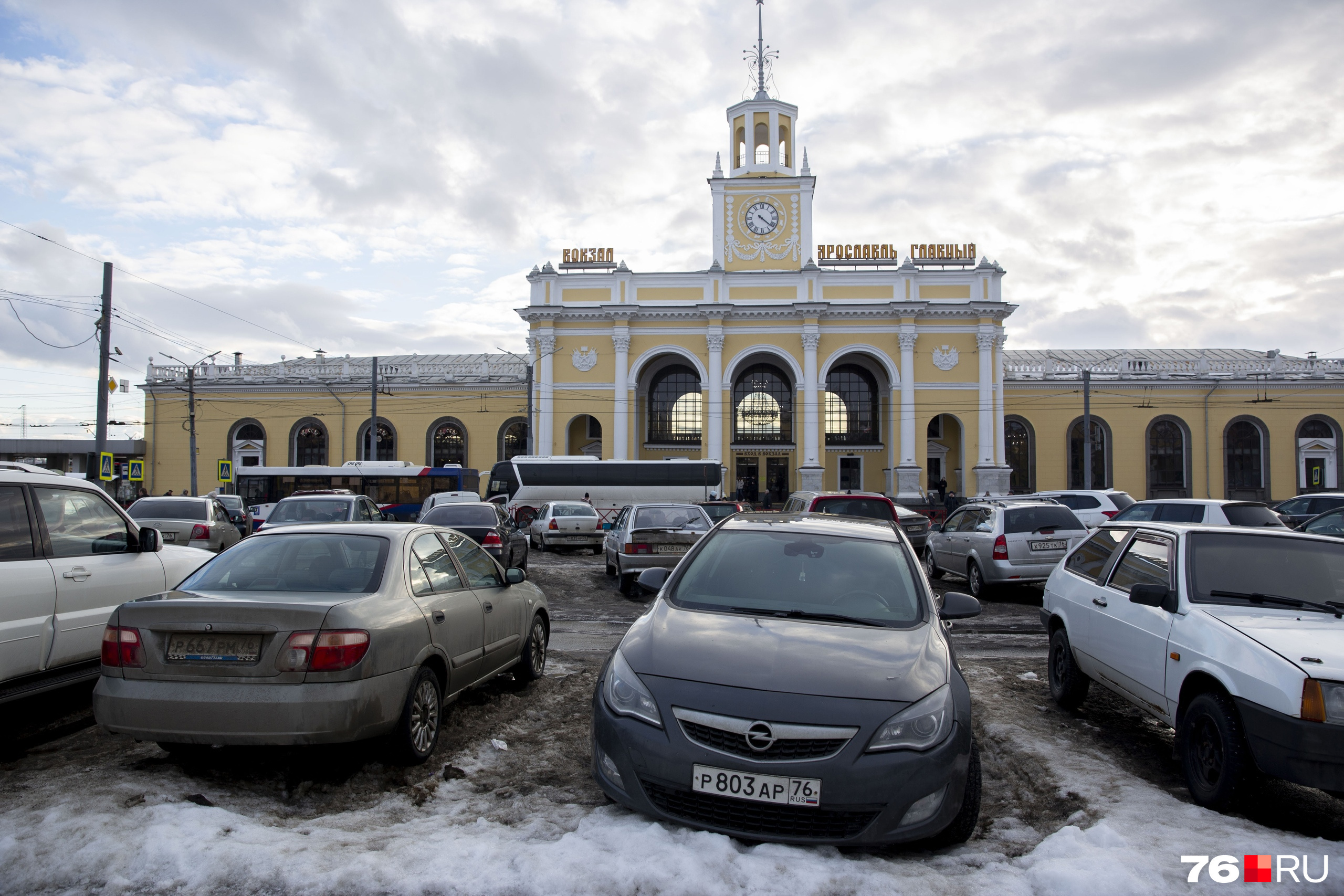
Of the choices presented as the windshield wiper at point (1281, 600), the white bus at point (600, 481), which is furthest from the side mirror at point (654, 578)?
the white bus at point (600, 481)

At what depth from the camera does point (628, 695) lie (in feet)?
11.7

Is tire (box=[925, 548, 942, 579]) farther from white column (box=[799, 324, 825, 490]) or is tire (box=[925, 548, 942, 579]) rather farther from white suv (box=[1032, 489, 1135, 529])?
white column (box=[799, 324, 825, 490])

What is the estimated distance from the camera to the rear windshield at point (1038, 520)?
466 inches

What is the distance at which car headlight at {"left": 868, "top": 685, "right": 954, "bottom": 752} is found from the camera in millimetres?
3281

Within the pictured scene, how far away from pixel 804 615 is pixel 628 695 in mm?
1117

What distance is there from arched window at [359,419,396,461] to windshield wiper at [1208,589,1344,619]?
138 ft

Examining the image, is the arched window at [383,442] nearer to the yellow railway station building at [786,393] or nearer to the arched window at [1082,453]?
the yellow railway station building at [786,393]

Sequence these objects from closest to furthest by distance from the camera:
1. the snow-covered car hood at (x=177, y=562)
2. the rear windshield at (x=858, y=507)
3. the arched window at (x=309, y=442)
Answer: the snow-covered car hood at (x=177, y=562)
the rear windshield at (x=858, y=507)
the arched window at (x=309, y=442)

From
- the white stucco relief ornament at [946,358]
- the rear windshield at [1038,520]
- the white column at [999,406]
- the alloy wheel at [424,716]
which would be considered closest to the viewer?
the alloy wheel at [424,716]

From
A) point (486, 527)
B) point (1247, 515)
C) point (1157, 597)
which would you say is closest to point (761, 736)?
point (1157, 597)

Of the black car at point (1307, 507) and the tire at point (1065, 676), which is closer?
the tire at point (1065, 676)

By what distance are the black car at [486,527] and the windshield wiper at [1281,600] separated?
10.5m

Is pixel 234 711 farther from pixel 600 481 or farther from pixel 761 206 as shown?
pixel 761 206

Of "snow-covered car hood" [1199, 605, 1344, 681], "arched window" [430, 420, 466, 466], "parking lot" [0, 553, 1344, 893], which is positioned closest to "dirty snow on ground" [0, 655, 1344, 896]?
"parking lot" [0, 553, 1344, 893]
